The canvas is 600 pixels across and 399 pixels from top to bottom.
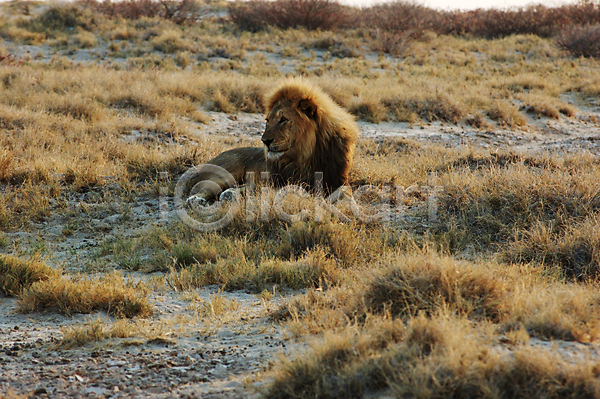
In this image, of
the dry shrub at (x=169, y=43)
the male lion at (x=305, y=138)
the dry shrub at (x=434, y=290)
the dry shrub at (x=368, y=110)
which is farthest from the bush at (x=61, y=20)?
the dry shrub at (x=434, y=290)

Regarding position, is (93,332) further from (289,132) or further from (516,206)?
(516,206)

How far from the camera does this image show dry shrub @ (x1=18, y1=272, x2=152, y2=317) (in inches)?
174

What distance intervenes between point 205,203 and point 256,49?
1726 centimetres

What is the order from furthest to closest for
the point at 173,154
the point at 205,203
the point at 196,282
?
the point at 173,154, the point at 205,203, the point at 196,282

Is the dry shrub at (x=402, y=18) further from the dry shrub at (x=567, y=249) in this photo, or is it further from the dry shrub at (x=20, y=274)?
the dry shrub at (x=20, y=274)

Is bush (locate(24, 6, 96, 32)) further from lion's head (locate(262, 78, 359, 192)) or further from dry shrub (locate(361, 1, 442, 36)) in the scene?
lion's head (locate(262, 78, 359, 192))

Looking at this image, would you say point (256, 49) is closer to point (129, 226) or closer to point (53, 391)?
point (129, 226)

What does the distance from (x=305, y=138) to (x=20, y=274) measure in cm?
354

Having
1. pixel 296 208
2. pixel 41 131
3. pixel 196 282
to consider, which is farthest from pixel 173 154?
pixel 196 282

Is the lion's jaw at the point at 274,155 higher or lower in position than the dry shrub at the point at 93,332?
higher

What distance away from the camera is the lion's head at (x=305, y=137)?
6555 mm

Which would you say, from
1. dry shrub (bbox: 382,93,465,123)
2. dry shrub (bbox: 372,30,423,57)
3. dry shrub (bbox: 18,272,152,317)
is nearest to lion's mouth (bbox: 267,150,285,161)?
dry shrub (bbox: 18,272,152,317)

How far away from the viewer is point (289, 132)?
6.52m

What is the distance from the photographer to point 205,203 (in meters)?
7.48
